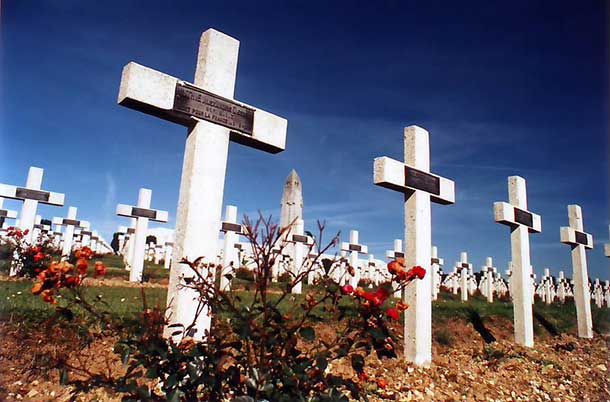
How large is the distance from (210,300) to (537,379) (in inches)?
188

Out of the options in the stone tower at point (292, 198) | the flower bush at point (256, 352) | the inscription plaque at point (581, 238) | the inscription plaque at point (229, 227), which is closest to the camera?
the flower bush at point (256, 352)

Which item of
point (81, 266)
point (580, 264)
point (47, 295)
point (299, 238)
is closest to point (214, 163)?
point (81, 266)

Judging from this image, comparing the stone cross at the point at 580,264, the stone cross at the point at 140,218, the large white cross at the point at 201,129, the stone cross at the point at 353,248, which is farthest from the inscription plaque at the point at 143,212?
the stone cross at the point at 580,264

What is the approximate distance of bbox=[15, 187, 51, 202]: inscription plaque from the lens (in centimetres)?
1105

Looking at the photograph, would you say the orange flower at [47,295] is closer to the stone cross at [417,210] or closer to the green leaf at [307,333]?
the green leaf at [307,333]

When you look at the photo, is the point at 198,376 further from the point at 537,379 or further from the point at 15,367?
the point at 537,379

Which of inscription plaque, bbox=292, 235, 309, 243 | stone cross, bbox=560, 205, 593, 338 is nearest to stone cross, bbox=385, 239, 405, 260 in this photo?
inscription plaque, bbox=292, 235, 309, 243

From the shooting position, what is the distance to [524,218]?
799 cm

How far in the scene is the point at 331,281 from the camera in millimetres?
2020

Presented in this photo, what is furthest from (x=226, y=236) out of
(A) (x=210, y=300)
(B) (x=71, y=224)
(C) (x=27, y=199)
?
(A) (x=210, y=300)

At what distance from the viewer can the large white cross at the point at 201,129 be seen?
11.8 ft

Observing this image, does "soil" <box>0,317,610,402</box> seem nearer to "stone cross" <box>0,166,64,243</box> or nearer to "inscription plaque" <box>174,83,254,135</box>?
"inscription plaque" <box>174,83,254,135</box>

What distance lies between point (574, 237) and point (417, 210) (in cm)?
639

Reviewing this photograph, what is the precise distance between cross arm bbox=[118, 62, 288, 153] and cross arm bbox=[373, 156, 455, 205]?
1384 mm
